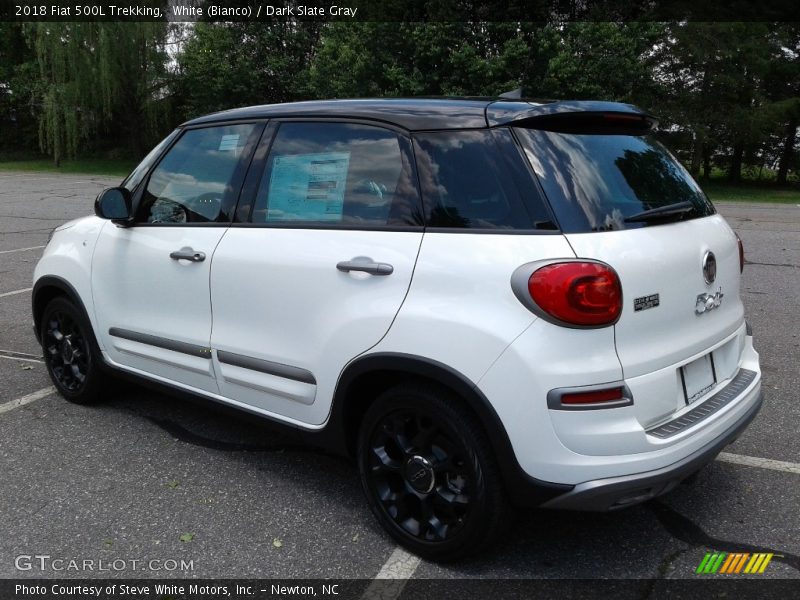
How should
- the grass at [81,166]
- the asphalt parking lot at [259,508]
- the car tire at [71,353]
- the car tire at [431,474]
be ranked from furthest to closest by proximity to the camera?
the grass at [81,166] < the car tire at [71,353] < the asphalt parking lot at [259,508] < the car tire at [431,474]

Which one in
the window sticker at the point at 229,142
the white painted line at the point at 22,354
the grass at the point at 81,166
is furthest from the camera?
the grass at the point at 81,166

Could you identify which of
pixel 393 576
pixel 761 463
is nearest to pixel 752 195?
pixel 761 463

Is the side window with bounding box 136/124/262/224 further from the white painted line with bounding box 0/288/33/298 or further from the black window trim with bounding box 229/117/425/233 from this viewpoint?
the white painted line with bounding box 0/288/33/298

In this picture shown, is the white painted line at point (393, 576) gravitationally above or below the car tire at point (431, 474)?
below

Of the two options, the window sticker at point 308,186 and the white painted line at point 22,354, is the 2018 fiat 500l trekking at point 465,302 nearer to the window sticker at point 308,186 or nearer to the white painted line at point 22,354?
the window sticker at point 308,186

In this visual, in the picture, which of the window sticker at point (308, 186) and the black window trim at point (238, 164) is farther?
the black window trim at point (238, 164)

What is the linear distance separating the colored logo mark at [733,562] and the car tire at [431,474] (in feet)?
2.69

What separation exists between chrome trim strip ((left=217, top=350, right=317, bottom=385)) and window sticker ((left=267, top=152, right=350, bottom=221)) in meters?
0.65

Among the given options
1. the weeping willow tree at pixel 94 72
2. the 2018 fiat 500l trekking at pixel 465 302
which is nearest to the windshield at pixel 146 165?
the 2018 fiat 500l trekking at pixel 465 302

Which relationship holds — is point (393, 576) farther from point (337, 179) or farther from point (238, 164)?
point (238, 164)

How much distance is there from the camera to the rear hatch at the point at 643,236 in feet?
8.13

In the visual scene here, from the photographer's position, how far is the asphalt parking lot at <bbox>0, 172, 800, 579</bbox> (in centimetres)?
283

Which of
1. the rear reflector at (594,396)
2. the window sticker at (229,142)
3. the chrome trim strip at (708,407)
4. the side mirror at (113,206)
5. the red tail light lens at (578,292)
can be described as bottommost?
the chrome trim strip at (708,407)

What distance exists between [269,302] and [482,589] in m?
1.46
